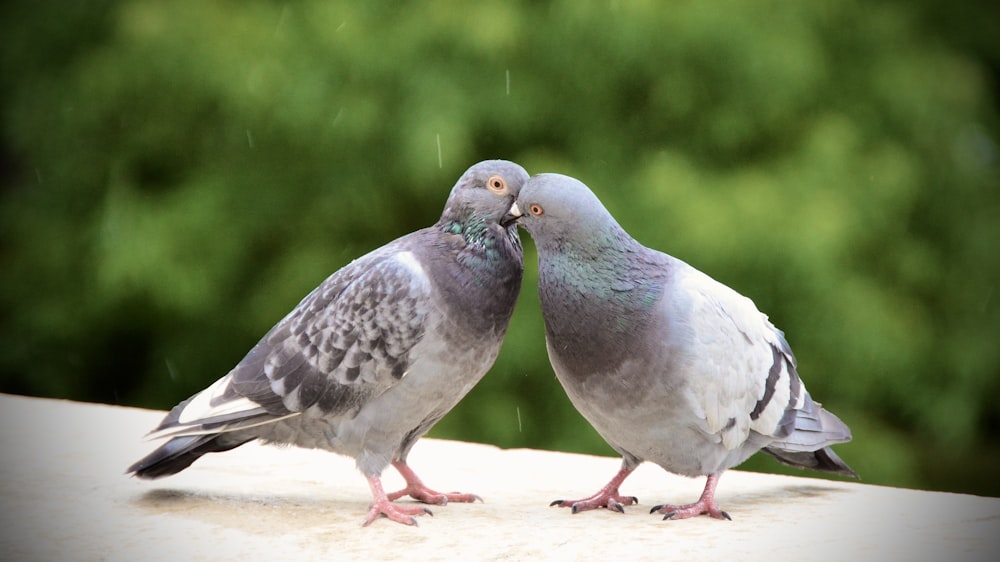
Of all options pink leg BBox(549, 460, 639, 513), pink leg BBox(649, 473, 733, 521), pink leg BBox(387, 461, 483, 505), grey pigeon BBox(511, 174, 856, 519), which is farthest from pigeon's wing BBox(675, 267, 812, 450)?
pink leg BBox(387, 461, 483, 505)

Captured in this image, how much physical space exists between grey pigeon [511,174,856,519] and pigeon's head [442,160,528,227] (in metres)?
0.10

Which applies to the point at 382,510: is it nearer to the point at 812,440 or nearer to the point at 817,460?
the point at 812,440

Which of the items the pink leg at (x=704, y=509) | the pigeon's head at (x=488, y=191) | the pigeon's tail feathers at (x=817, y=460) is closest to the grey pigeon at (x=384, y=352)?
the pigeon's head at (x=488, y=191)

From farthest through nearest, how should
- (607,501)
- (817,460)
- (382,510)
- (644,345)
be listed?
(817,460), (607,501), (382,510), (644,345)

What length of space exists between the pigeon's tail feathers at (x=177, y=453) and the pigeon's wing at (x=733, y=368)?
1.55 metres

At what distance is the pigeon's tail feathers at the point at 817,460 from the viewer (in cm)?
398

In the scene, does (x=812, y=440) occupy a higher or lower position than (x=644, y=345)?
lower

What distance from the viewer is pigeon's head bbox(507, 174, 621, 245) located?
3443mm

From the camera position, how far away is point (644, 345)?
3.40 m

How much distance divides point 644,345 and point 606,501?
0.69m

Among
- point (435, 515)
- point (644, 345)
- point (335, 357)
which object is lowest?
point (435, 515)

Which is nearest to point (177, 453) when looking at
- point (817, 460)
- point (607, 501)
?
point (607, 501)

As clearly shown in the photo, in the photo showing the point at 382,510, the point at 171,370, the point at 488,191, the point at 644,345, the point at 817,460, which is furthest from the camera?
the point at 171,370

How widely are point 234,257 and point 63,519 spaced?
3.48m
